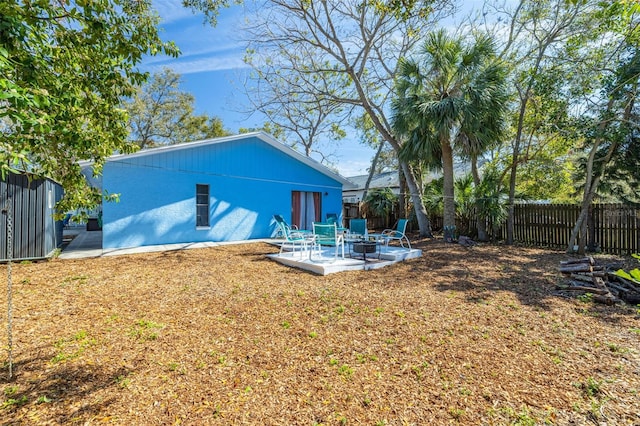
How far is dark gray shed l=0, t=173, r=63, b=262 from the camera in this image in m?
7.07

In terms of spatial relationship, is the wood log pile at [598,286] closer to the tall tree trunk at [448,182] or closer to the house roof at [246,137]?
the tall tree trunk at [448,182]

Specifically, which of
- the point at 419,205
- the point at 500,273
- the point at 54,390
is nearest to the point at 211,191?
the point at 419,205

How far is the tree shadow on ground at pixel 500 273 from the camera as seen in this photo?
479 centimetres

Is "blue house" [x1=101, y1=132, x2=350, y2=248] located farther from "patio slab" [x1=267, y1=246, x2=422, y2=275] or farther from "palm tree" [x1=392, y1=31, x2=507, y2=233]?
"palm tree" [x1=392, y1=31, x2=507, y2=233]

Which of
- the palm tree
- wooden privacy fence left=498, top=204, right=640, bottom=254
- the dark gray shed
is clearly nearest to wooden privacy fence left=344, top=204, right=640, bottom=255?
wooden privacy fence left=498, top=204, right=640, bottom=254

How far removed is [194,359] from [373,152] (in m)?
21.7

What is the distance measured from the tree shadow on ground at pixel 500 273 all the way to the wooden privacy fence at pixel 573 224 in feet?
3.56

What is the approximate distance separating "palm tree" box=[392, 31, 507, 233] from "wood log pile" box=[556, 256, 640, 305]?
20.0 feet

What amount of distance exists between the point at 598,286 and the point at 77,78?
25.8ft

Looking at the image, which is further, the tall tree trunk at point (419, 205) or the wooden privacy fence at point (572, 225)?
the tall tree trunk at point (419, 205)

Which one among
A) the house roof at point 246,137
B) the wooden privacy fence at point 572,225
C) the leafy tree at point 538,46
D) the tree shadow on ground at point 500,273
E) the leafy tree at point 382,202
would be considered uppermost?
the leafy tree at point 538,46

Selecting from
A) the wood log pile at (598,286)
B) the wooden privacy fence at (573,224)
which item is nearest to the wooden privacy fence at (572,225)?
the wooden privacy fence at (573,224)

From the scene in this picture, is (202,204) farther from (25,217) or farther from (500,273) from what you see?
(500,273)

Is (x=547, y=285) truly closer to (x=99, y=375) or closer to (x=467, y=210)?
(x=99, y=375)
